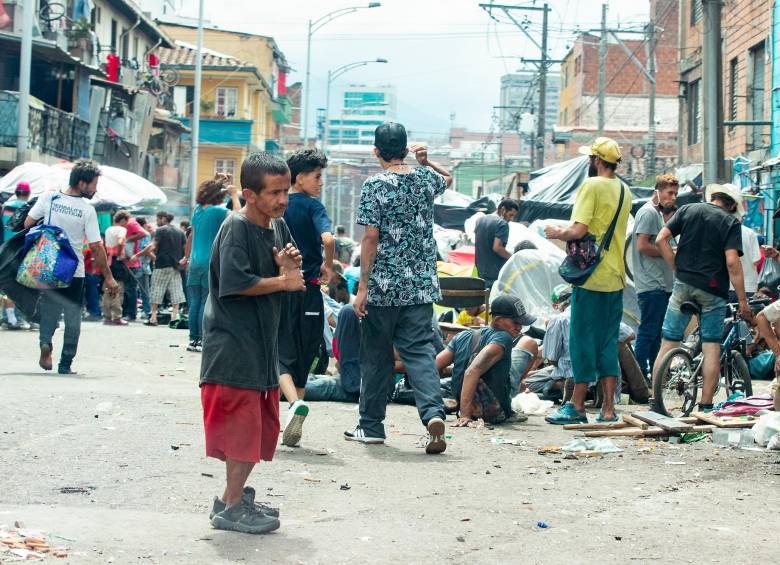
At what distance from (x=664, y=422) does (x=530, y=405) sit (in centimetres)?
179

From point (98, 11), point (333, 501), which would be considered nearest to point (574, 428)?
point (333, 501)

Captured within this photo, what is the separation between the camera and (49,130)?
3322 cm

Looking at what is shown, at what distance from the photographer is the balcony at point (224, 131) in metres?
69.6

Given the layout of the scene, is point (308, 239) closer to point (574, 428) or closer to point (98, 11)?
point (574, 428)

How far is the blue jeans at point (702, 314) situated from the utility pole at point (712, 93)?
19.4 feet

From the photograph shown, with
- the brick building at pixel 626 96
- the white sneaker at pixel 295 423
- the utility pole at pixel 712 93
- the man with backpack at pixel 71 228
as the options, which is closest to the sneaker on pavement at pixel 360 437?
the white sneaker at pixel 295 423

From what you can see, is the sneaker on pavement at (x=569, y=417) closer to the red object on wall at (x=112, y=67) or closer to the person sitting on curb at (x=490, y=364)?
the person sitting on curb at (x=490, y=364)

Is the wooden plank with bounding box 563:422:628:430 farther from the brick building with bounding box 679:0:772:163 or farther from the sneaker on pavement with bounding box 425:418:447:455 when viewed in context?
the brick building with bounding box 679:0:772:163

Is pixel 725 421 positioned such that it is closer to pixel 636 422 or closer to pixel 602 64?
pixel 636 422

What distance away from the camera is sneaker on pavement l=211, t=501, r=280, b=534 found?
476 centimetres

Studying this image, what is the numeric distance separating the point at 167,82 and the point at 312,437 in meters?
46.3

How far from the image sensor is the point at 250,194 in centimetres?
491

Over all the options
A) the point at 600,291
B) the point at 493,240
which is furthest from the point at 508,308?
the point at 493,240

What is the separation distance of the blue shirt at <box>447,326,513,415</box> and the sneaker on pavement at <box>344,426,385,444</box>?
1416 millimetres
